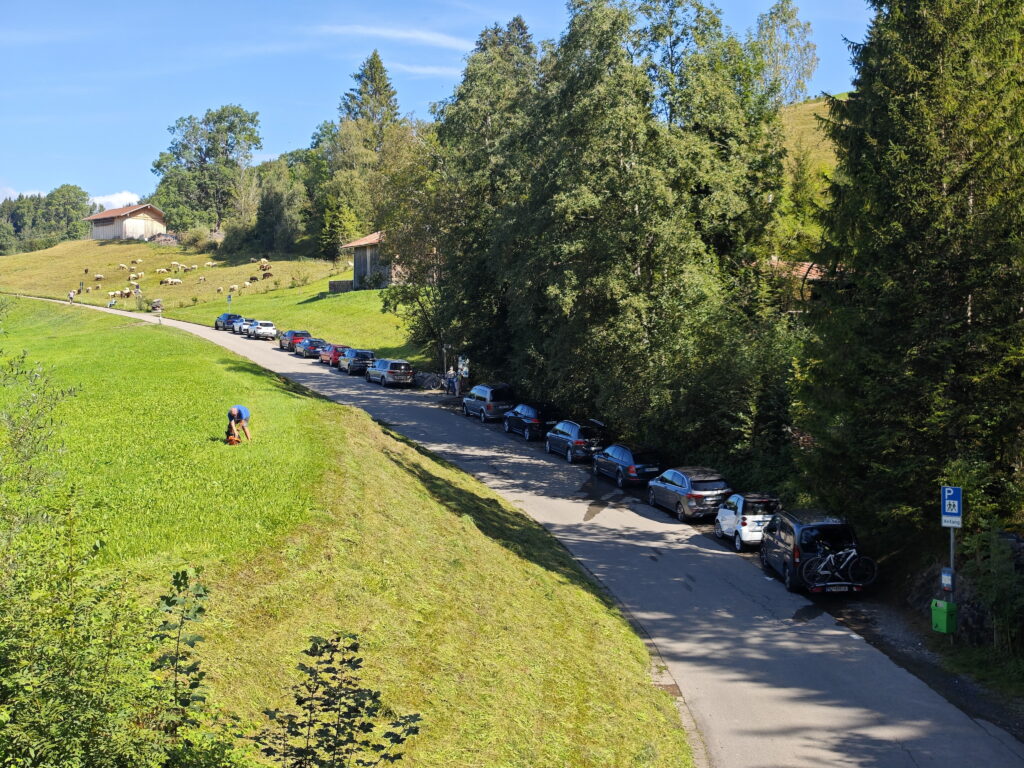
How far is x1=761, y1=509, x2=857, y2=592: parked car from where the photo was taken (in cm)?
1842

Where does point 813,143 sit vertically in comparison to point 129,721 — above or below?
above

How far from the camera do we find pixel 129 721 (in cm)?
612

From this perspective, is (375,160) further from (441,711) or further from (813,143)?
(441,711)

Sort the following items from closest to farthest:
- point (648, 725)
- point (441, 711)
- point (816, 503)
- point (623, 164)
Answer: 1. point (441, 711)
2. point (648, 725)
3. point (816, 503)
4. point (623, 164)

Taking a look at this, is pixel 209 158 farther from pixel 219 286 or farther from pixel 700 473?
pixel 700 473

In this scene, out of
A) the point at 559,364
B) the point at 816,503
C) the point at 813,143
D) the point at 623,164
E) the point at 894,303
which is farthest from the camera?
the point at 813,143

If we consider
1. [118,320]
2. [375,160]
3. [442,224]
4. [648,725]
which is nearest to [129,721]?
[648,725]

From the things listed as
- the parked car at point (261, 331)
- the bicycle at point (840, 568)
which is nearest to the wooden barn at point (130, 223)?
the parked car at point (261, 331)

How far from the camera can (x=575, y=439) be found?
1297 inches

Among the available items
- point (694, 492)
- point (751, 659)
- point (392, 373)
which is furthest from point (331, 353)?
point (751, 659)

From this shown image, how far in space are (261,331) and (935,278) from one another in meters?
55.8

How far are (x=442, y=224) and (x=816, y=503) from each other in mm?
27096

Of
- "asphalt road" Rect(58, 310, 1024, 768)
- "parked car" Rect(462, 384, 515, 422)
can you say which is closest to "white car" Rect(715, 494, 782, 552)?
"asphalt road" Rect(58, 310, 1024, 768)

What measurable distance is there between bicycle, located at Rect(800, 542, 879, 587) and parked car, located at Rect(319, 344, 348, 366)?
132ft
